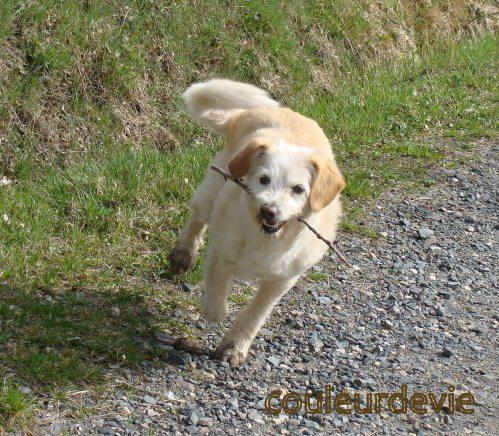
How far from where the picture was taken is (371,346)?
5480 millimetres

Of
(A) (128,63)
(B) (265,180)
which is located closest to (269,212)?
(B) (265,180)

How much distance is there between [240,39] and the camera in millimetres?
8930

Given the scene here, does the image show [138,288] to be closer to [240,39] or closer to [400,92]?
[240,39]

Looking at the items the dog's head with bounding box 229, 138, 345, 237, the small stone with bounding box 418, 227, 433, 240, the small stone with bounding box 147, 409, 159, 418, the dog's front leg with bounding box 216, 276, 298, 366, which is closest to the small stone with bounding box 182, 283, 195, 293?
the dog's front leg with bounding box 216, 276, 298, 366

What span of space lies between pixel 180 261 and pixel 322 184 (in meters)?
1.44

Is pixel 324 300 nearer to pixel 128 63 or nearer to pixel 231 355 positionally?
pixel 231 355

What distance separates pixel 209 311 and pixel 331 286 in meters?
1.31

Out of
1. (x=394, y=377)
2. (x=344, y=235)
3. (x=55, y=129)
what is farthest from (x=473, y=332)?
(x=55, y=129)

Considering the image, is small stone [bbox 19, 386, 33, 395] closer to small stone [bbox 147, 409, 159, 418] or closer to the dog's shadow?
the dog's shadow

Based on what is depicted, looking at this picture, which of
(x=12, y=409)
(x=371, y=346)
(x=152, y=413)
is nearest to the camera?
(x=12, y=409)

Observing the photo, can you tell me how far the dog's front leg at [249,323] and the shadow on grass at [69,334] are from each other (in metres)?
0.43

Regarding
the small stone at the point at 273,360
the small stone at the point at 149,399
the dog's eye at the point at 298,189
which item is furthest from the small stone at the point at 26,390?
the dog's eye at the point at 298,189

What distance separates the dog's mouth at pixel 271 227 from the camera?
4.53 meters

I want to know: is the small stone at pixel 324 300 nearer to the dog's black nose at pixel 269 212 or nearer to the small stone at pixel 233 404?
the small stone at pixel 233 404
